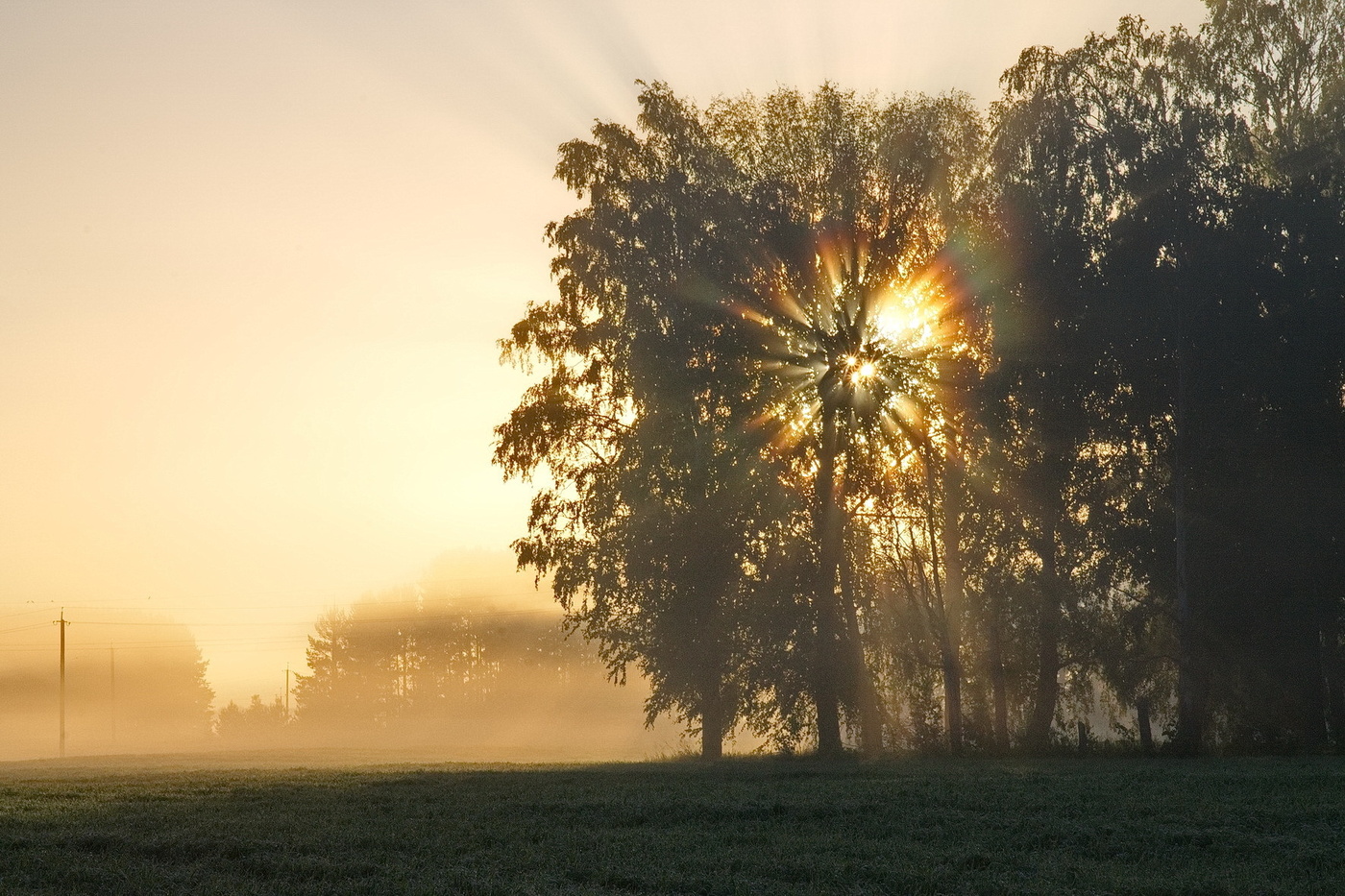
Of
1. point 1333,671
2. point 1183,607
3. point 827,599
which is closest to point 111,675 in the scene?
point 827,599

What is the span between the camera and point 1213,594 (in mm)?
31469

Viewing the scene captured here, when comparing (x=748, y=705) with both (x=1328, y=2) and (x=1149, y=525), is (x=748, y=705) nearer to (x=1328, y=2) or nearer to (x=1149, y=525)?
(x=1149, y=525)

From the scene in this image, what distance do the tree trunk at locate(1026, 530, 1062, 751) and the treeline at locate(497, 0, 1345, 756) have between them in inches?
3.1

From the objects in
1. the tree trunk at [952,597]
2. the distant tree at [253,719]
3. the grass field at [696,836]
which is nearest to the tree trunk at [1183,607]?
the tree trunk at [952,597]

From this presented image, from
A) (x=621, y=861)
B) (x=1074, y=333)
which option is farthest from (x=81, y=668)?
(x=621, y=861)

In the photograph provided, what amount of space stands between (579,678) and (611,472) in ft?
320

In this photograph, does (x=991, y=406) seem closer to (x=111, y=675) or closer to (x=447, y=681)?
(x=447, y=681)

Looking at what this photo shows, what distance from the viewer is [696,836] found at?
1334 cm

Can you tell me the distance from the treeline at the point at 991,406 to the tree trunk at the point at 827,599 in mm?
87

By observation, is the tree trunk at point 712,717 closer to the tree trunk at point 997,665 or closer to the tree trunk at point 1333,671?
the tree trunk at point 997,665

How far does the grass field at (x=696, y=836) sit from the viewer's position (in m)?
10.7

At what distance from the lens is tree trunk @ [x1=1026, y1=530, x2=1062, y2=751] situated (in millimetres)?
32906

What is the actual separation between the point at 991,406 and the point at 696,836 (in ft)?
70.5

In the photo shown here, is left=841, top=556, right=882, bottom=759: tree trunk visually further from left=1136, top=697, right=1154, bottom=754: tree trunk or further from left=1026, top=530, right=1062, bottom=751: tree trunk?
left=1136, top=697, right=1154, bottom=754: tree trunk
